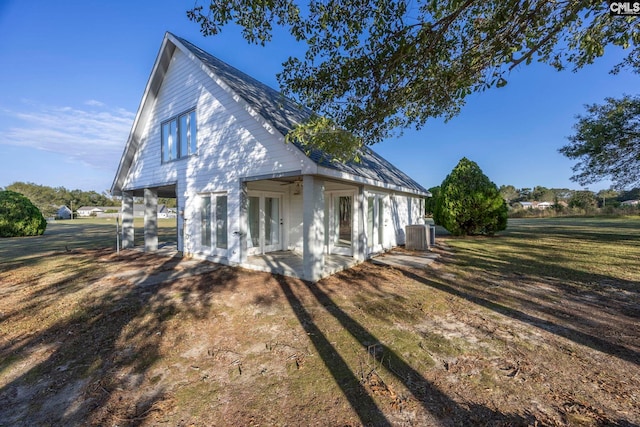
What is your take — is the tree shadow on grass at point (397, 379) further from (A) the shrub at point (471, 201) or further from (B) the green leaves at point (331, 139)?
(A) the shrub at point (471, 201)

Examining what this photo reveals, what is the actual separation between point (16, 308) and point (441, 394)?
749cm

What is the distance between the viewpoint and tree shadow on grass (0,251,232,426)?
2.43 metres

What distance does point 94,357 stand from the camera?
10.9 feet

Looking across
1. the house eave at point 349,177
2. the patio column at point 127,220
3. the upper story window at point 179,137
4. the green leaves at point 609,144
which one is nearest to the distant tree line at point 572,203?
the green leaves at point 609,144

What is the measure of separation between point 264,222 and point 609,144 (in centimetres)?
1601

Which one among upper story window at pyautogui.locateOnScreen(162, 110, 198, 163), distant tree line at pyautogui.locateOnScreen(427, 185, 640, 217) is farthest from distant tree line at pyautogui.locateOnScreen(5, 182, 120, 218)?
distant tree line at pyautogui.locateOnScreen(427, 185, 640, 217)

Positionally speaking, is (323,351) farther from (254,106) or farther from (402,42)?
(254,106)

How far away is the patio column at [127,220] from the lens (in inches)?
466

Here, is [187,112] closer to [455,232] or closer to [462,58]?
[462,58]

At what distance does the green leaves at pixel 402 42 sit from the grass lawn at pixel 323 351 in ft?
11.3

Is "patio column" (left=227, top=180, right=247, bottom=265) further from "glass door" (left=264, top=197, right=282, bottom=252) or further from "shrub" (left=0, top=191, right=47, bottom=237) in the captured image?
"shrub" (left=0, top=191, right=47, bottom=237)

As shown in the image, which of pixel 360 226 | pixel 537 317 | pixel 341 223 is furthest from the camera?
pixel 341 223

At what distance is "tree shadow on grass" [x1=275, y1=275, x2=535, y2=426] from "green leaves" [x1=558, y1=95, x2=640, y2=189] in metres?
15.0

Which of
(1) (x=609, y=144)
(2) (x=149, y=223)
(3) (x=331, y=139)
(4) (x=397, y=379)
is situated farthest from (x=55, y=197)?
(1) (x=609, y=144)
